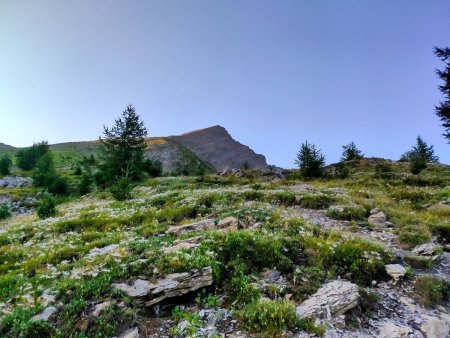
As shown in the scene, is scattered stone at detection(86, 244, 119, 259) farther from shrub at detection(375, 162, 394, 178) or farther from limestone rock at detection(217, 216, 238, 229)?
shrub at detection(375, 162, 394, 178)

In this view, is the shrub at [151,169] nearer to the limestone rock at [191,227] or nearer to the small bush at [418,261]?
the limestone rock at [191,227]

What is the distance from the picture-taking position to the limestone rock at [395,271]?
28.0 feet

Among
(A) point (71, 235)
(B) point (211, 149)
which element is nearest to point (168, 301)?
(A) point (71, 235)

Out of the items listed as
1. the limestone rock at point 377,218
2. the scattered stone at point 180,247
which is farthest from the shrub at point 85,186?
the limestone rock at point 377,218

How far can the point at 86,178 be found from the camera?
4206 cm

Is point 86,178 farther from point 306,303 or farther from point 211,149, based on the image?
point 211,149

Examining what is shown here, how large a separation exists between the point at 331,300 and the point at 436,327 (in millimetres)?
2115

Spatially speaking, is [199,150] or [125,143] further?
[199,150]

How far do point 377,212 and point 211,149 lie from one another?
116713 mm

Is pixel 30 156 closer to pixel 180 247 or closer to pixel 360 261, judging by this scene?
pixel 180 247

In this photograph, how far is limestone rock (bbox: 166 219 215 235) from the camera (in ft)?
42.1

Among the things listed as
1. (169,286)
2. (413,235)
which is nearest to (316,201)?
(413,235)

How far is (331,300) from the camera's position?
7.22 m

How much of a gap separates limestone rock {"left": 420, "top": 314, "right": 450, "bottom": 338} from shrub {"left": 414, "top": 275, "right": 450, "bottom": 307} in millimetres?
600
